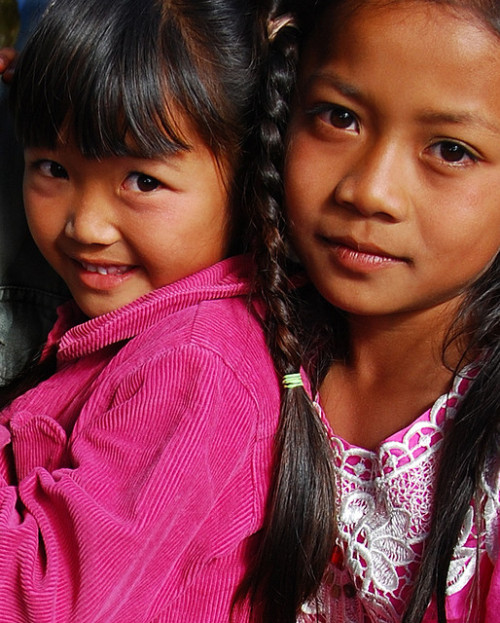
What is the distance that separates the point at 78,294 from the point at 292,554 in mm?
518

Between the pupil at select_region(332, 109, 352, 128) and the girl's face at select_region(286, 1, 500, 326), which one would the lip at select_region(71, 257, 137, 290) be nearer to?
the girl's face at select_region(286, 1, 500, 326)

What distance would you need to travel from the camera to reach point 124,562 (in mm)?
1201

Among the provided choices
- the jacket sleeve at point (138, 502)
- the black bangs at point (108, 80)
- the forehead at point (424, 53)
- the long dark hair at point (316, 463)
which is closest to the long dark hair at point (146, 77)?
the black bangs at point (108, 80)

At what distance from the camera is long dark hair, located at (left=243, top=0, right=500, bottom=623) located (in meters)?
1.30

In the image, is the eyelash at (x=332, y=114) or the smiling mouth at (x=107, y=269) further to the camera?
the smiling mouth at (x=107, y=269)

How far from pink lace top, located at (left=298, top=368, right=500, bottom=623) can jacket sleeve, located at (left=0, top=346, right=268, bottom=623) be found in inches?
6.8

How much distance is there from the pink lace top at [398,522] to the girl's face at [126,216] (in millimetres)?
398

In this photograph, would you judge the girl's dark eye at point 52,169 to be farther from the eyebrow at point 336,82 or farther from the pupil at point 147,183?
the eyebrow at point 336,82

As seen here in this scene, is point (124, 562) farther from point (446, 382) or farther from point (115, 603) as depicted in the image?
point (446, 382)

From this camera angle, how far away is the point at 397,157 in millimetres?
1234

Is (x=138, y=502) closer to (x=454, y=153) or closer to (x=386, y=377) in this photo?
(x=386, y=377)

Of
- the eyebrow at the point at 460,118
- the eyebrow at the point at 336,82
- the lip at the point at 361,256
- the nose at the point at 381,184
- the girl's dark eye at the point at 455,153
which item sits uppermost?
the eyebrow at the point at 336,82

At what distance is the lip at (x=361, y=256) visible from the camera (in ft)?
4.21

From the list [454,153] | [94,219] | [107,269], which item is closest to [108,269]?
[107,269]
